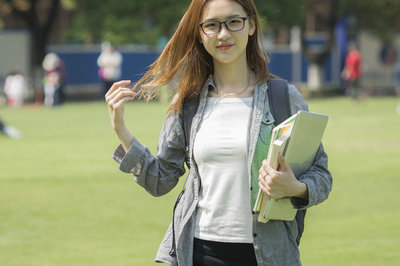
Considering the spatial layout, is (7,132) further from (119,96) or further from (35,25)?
(35,25)

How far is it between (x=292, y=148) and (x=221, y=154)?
1.06 ft

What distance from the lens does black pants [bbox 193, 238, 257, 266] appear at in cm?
358

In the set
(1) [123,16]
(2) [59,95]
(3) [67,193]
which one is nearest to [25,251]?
(3) [67,193]

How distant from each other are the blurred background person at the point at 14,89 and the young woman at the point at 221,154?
2945 centimetres

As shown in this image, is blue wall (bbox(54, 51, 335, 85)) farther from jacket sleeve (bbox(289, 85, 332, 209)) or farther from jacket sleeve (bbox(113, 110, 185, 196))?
jacket sleeve (bbox(289, 85, 332, 209))

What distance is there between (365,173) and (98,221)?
501 centimetres

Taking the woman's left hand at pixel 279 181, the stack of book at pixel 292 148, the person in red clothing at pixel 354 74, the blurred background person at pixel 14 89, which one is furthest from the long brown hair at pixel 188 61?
the blurred background person at pixel 14 89

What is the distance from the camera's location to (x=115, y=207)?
10.0 meters

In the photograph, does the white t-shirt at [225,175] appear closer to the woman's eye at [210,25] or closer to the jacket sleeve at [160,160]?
the jacket sleeve at [160,160]

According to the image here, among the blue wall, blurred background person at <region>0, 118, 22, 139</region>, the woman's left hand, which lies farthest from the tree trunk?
the woman's left hand

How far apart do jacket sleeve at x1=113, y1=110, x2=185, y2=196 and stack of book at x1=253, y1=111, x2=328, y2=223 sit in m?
0.49

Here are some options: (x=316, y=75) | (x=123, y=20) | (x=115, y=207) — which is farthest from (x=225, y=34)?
(x=316, y=75)

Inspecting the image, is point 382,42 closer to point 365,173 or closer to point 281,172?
point 365,173

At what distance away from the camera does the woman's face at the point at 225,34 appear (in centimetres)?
370
